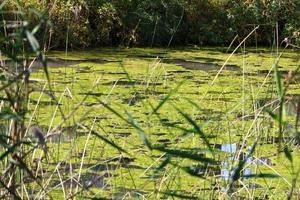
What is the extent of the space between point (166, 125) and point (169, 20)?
7.73m

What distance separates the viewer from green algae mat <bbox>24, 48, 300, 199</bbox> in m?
1.46

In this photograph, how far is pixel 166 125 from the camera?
151 centimetres

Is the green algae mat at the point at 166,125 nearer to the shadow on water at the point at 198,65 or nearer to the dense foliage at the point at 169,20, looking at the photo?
the shadow on water at the point at 198,65

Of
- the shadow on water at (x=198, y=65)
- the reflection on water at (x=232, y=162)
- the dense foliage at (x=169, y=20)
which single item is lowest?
the shadow on water at (x=198, y=65)

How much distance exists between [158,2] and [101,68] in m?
3.02

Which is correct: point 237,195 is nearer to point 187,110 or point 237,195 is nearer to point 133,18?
point 187,110

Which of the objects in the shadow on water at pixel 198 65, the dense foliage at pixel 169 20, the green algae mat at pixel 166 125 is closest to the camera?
the green algae mat at pixel 166 125

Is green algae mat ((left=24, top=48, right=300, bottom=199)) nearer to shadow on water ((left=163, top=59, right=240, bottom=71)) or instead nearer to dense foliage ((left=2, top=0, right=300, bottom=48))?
shadow on water ((left=163, top=59, right=240, bottom=71))

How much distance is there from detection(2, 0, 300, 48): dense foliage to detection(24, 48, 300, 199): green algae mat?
0.45m

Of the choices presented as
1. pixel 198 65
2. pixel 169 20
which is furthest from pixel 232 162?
pixel 169 20

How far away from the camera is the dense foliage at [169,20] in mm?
8531

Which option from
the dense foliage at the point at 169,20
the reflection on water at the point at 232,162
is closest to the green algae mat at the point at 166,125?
→ the reflection on water at the point at 232,162

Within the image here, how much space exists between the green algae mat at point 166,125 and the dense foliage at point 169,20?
1.48 ft

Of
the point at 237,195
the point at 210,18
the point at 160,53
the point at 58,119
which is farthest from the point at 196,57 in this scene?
the point at 237,195
